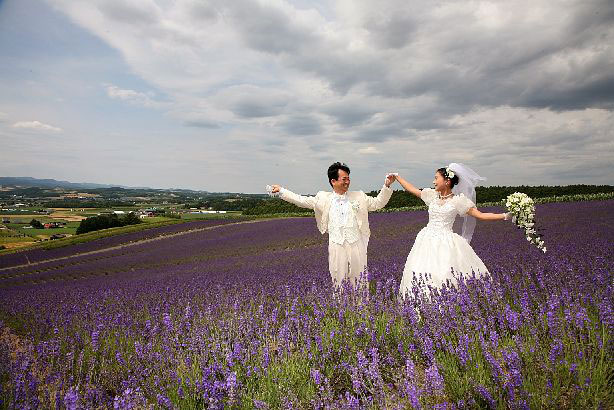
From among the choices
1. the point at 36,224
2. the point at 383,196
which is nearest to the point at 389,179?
the point at 383,196

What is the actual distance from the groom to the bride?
0.48 m

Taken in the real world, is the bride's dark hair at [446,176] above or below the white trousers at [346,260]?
above

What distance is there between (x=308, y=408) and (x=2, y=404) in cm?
190

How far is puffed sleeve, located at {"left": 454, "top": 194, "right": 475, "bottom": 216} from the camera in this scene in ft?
13.2

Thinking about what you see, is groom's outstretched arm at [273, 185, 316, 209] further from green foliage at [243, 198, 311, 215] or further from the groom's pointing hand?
green foliage at [243, 198, 311, 215]

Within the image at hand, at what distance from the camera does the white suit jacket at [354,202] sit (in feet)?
13.6

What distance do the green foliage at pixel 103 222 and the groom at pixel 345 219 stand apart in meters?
31.3

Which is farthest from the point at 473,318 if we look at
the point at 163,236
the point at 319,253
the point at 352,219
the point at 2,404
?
the point at 163,236

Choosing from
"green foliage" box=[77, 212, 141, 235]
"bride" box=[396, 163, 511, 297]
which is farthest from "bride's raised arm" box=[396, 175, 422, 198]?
"green foliage" box=[77, 212, 141, 235]

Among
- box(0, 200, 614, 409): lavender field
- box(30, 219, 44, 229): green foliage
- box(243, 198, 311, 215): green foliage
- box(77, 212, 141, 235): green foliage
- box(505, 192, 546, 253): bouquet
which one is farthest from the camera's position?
box(243, 198, 311, 215): green foliage

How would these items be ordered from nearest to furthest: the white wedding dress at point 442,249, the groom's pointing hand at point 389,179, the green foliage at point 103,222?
the white wedding dress at point 442,249 → the groom's pointing hand at point 389,179 → the green foliage at point 103,222

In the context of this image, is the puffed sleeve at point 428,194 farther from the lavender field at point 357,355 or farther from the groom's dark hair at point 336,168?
the lavender field at point 357,355

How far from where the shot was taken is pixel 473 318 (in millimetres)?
2602

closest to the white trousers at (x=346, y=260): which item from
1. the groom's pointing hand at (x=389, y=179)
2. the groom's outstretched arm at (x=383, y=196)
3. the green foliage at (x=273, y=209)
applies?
the groom's outstretched arm at (x=383, y=196)
